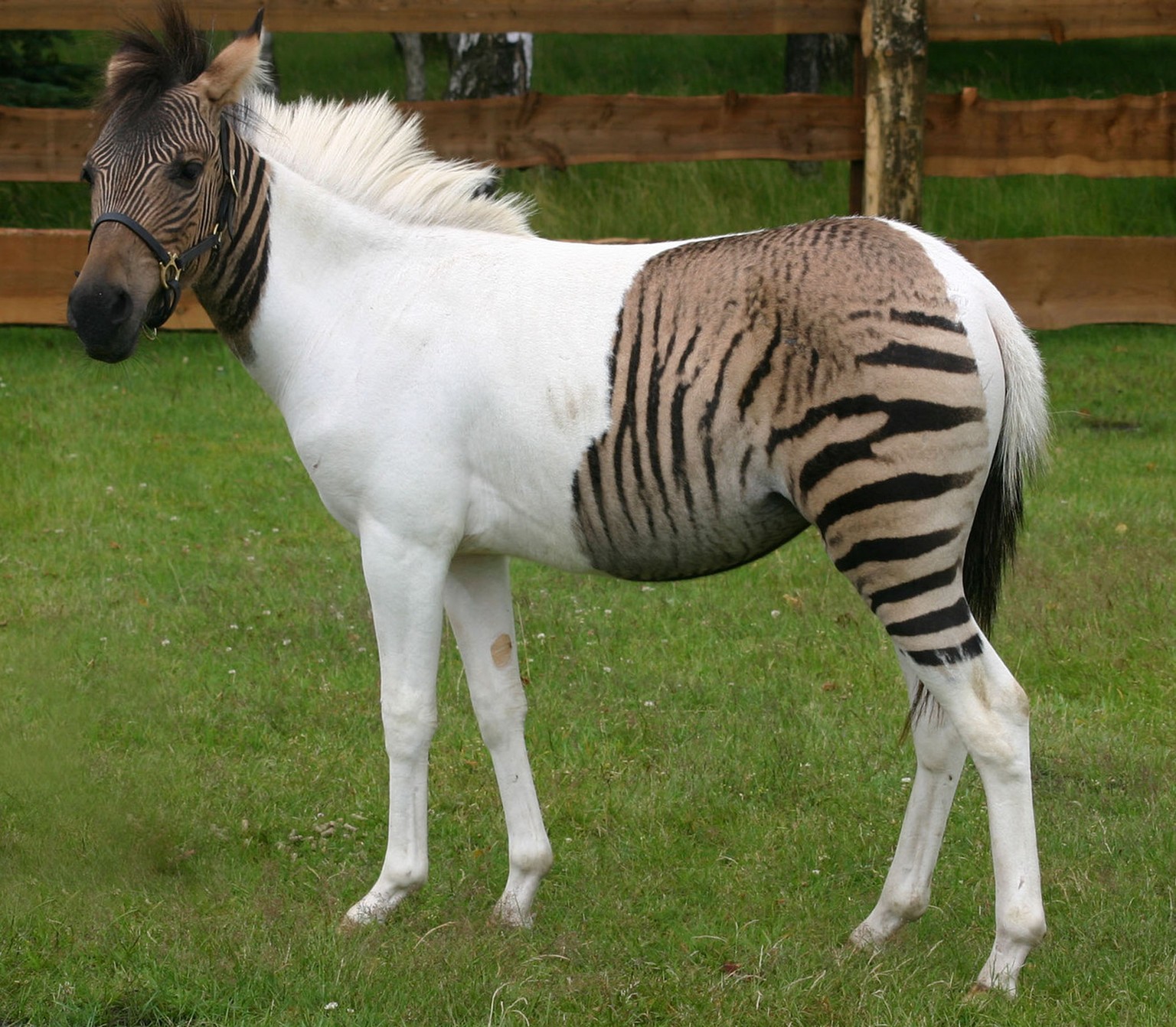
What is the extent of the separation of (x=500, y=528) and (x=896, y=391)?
113 cm

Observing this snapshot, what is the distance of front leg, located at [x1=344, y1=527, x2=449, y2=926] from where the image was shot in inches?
146

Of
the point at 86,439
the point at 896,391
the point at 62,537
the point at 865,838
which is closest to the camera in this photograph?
the point at 896,391

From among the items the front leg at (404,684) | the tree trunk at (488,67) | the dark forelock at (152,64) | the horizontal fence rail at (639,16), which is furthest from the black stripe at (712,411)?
the tree trunk at (488,67)

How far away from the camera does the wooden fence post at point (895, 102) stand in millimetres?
8805

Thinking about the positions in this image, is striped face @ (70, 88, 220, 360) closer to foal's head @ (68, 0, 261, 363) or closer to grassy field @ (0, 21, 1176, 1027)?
foal's head @ (68, 0, 261, 363)

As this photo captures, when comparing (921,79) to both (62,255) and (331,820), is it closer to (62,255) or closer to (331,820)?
(62,255)

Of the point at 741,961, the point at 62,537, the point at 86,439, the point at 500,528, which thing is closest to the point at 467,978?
the point at 741,961

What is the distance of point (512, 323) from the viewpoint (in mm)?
3684

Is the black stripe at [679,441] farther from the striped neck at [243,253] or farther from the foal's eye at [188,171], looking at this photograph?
the foal's eye at [188,171]

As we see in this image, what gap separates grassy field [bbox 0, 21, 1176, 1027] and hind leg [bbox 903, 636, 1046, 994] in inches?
10.8

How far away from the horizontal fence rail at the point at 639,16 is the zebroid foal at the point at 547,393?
5607mm

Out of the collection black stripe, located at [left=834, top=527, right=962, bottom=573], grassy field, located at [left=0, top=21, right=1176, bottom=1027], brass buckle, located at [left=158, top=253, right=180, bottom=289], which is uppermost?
brass buckle, located at [left=158, top=253, right=180, bottom=289]

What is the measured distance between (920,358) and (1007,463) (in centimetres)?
50

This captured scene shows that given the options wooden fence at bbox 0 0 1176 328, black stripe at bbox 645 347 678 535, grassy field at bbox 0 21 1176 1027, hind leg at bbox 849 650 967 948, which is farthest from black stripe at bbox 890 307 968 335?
wooden fence at bbox 0 0 1176 328
